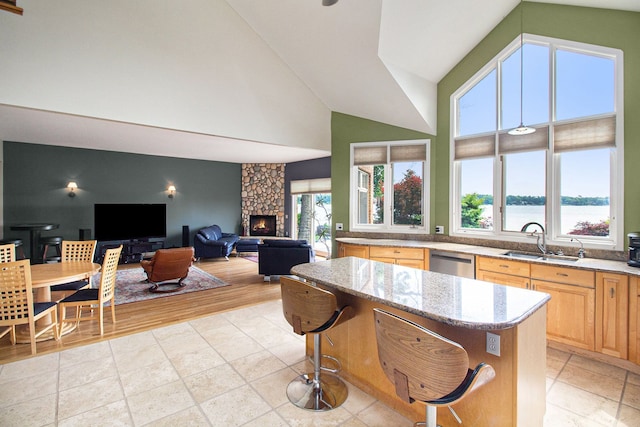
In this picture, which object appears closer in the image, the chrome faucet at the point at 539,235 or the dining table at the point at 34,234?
the chrome faucet at the point at 539,235

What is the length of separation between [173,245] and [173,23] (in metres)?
5.90

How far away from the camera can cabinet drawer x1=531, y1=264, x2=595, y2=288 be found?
9.37 feet

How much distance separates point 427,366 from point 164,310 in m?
4.03

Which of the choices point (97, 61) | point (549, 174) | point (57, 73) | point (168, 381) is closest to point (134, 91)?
point (97, 61)

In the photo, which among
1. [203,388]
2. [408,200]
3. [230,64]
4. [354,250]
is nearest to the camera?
[203,388]

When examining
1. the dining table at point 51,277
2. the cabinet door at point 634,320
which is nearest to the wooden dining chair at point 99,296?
the dining table at point 51,277

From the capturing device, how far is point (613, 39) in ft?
10.5

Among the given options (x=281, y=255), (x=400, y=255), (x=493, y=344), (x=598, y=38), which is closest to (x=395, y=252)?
(x=400, y=255)

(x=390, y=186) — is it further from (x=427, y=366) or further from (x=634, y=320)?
(x=427, y=366)

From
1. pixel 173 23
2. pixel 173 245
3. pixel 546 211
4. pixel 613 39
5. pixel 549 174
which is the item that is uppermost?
pixel 173 23

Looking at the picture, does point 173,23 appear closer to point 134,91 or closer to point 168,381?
point 134,91

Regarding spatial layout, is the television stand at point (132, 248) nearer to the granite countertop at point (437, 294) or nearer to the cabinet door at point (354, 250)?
the cabinet door at point (354, 250)

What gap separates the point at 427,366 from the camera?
1372 mm

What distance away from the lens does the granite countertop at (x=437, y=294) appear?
4.96 feet
